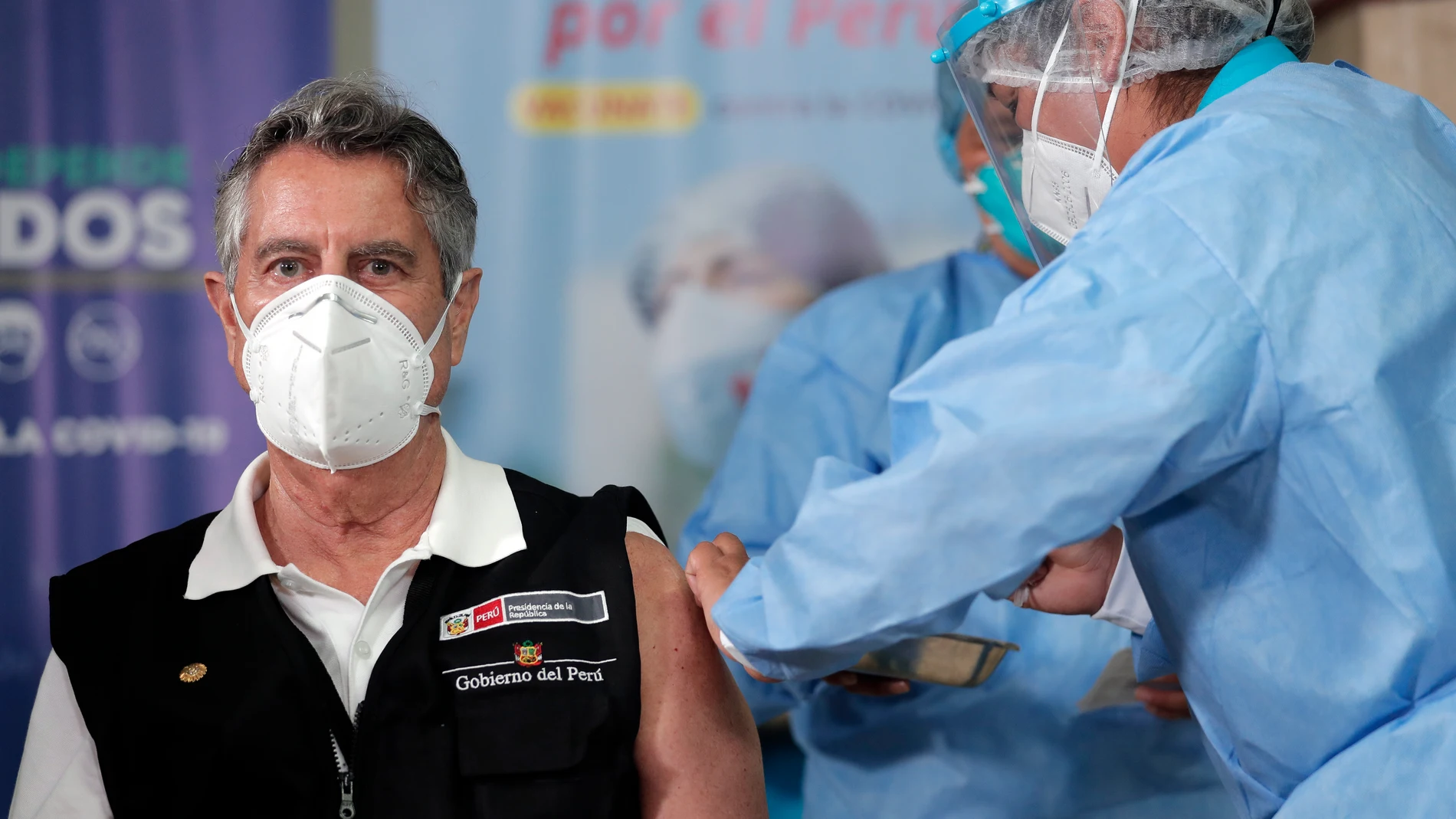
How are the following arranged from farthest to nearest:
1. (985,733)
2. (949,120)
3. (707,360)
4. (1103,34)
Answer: (707,360)
(949,120)
(985,733)
(1103,34)

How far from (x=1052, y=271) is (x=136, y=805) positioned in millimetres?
1077

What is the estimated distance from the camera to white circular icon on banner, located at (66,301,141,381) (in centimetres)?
283

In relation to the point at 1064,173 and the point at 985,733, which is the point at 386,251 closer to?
the point at 1064,173

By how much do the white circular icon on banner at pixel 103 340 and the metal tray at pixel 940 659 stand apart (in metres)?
1.91

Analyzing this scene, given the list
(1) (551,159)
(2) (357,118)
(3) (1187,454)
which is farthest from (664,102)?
(3) (1187,454)

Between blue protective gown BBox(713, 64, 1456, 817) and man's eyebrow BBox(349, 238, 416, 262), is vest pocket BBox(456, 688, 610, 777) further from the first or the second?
man's eyebrow BBox(349, 238, 416, 262)

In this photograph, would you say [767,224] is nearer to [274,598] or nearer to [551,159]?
[551,159]

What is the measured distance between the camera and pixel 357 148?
1493mm

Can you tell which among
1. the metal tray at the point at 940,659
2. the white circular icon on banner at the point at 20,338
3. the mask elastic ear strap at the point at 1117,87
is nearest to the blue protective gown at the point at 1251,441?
the mask elastic ear strap at the point at 1117,87

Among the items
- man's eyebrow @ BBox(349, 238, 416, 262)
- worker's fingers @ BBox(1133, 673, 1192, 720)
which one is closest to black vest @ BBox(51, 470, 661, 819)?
man's eyebrow @ BBox(349, 238, 416, 262)

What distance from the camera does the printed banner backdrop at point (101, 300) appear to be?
9.29ft

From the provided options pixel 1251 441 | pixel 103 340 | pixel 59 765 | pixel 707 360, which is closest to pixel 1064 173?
pixel 1251 441

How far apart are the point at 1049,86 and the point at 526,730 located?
86 centimetres

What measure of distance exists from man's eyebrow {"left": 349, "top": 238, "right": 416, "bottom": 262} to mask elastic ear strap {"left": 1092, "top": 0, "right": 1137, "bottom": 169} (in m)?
0.75
